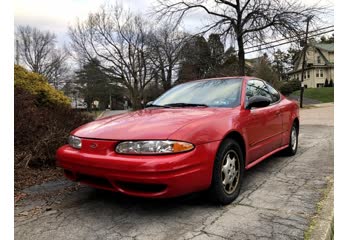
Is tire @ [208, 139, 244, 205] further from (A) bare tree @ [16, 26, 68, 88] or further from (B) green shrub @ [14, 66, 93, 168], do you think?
(A) bare tree @ [16, 26, 68, 88]

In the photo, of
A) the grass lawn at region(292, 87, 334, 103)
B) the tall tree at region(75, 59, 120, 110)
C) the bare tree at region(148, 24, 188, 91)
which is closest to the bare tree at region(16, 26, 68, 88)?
the tall tree at region(75, 59, 120, 110)

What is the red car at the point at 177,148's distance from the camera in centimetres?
260

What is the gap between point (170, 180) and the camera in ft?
8.41

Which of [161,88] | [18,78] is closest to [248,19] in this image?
[18,78]

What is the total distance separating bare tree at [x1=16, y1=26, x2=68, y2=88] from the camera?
4256 centimetres

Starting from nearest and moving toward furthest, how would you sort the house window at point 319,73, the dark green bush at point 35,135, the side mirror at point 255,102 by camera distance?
the side mirror at point 255,102, the dark green bush at point 35,135, the house window at point 319,73

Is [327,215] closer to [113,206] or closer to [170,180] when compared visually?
[170,180]

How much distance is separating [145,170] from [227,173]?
100 centimetres

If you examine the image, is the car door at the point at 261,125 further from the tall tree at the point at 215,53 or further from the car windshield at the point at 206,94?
the tall tree at the point at 215,53

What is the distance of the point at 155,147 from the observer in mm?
2621

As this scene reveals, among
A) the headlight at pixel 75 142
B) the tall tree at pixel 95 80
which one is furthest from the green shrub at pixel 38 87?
the tall tree at pixel 95 80

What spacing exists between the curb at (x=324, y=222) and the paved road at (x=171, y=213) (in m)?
0.08

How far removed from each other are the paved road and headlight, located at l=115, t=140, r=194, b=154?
0.58 meters
